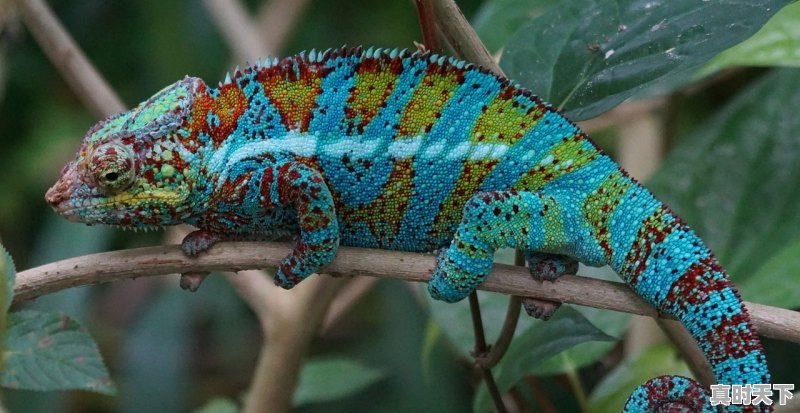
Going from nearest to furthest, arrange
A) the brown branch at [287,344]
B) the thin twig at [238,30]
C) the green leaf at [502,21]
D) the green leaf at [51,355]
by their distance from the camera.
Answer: the green leaf at [51,355] → the brown branch at [287,344] → the green leaf at [502,21] → the thin twig at [238,30]

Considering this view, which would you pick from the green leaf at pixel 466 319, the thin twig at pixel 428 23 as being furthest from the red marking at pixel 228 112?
the green leaf at pixel 466 319

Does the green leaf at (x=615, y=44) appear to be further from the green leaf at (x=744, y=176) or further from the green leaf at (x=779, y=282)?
the green leaf at (x=744, y=176)

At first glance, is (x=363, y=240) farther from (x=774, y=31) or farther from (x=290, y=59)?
(x=774, y=31)

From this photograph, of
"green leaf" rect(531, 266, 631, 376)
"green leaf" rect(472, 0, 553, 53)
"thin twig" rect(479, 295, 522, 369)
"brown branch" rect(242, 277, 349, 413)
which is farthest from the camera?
"green leaf" rect(472, 0, 553, 53)

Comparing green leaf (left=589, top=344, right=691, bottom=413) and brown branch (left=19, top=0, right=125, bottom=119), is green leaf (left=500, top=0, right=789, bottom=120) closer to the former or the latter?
green leaf (left=589, top=344, right=691, bottom=413)

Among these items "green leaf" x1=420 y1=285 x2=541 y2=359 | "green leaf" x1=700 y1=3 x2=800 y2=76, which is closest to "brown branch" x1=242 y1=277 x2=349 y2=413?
"green leaf" x1=420 y1=285 x2=541 y2=359

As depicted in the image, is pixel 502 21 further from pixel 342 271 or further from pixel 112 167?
pixel 112 167

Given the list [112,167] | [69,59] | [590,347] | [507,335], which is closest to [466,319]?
[590,347]

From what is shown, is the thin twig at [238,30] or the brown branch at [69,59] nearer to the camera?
the brown branch at [69,59]
